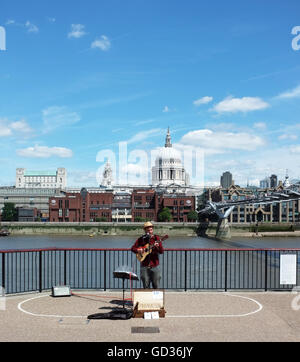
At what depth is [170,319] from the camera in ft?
29.2

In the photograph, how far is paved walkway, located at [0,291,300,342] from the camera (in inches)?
306

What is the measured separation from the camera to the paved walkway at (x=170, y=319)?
25.5ft

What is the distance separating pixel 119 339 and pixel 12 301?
12.9ft

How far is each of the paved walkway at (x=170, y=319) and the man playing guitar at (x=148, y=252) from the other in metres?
0.77

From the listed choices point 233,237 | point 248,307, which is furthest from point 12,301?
point 233,237

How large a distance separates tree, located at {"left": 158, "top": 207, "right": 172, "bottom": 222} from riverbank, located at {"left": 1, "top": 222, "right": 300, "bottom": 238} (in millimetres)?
10087

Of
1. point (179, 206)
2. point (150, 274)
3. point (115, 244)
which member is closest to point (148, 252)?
point (150, 274)

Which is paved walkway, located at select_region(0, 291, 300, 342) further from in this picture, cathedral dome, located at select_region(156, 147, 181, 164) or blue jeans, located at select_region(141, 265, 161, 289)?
cathedral dome, located at select_region(156, 147, 181, 164)

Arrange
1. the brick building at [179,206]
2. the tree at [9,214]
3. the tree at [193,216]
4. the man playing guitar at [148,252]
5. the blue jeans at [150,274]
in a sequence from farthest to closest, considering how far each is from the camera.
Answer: the tree at [9,214], the brick building at [179,206], the tree at [193,216], the blue jeans at [150,274], the man playing guitar at [148,252]

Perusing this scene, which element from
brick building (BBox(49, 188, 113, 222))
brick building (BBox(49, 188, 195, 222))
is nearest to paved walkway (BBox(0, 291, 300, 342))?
brick building (BBox(49, 188, 113, 222))

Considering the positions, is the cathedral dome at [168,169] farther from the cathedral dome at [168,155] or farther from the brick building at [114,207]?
the brick building at [114,207]

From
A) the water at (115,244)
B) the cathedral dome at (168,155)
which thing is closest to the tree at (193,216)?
the water at (115,244)
